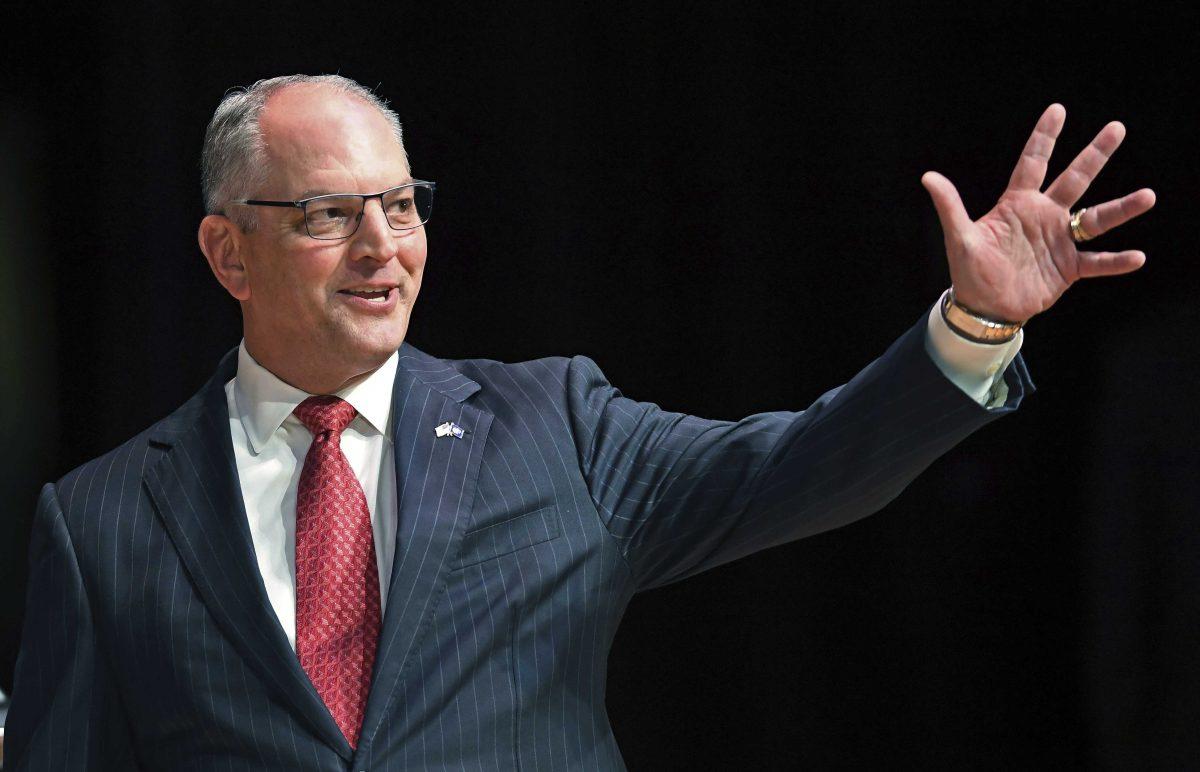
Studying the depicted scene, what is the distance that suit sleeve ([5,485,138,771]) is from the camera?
173 centimetres

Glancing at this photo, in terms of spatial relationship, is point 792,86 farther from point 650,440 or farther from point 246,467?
point 246,467

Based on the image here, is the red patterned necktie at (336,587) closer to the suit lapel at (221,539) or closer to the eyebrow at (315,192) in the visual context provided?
the suit lapel at (221,539)

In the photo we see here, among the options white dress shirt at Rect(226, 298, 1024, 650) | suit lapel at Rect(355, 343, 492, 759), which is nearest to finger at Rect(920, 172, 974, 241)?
suit lapel at Rect(355, 343, 492, 759)

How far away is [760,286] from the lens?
2.75m

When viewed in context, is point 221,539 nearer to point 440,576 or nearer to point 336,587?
point 336,587

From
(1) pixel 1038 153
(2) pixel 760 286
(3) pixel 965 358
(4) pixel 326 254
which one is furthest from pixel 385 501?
(2) pixel 760 286

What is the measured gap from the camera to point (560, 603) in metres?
1.73

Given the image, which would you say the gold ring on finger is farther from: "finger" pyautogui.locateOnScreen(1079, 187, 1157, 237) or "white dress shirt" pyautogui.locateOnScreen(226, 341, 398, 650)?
"white dress shirt" pyautogui.locateOnScreen(226, 341, 398, 650)

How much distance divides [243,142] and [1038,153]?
1049mm

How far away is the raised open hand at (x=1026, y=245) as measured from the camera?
4.71ft

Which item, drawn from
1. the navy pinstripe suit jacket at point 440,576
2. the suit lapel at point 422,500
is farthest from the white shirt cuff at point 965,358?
the suit lapel at point 422,500

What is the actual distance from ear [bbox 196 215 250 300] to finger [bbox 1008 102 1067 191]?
40.6 inches

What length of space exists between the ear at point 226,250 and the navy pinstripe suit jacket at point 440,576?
22cm

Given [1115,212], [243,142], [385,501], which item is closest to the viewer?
[1115,212]
